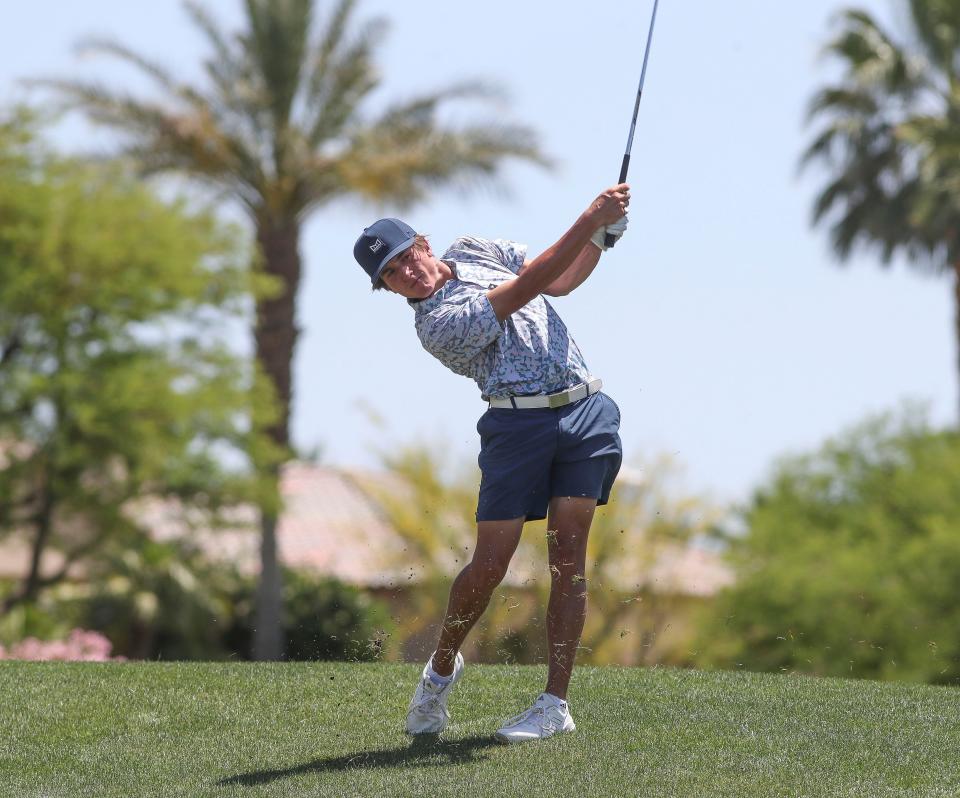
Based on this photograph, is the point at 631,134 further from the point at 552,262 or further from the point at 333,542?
the point at 333,542

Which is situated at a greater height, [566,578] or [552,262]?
[552,262]

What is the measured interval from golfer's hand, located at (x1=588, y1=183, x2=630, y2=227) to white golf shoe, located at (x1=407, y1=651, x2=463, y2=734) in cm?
175

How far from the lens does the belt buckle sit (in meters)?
5.57

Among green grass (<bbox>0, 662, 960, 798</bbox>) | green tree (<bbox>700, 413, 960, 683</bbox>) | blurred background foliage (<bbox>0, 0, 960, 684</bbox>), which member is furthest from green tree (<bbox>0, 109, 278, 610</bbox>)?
green grass (<bbox>0, 662, 960, 798</bbox>)

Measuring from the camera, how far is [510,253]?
19.2ft

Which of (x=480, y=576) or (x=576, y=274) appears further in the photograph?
(x=576, y=274)

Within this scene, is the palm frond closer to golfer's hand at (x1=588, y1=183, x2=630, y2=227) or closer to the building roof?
the building roof

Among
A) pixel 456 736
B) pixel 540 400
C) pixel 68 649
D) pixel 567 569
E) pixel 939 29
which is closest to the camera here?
pixel 540 400

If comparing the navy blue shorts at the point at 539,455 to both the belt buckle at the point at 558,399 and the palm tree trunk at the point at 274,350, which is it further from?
the palm tree trunk at the point at 274,350

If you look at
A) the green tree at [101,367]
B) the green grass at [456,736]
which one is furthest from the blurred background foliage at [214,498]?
the green grass at [456,736]

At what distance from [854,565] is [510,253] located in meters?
21.1

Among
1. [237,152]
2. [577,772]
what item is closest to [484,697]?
[577,772]

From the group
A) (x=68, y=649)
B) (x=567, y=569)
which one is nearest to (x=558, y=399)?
(x=567, y=569)

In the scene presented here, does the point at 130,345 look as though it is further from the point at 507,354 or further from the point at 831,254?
the point at 507,354
